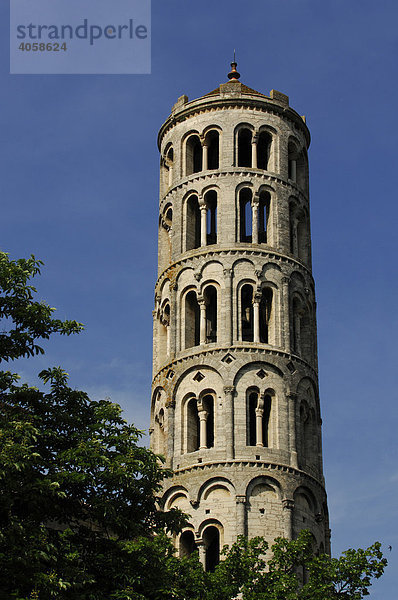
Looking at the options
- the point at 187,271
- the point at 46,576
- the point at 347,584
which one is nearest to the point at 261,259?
the point at 187,271

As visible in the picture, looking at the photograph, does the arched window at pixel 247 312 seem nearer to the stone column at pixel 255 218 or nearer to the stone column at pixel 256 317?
the stone column at pixel 256 317

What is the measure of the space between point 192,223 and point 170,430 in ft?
37.8

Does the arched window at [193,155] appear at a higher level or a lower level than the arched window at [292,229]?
higher

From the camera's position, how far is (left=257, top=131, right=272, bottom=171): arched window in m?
60.2

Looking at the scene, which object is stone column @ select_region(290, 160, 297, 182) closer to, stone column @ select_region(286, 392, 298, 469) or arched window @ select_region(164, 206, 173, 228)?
arched window @ select_region(164, 206, 173, 228)

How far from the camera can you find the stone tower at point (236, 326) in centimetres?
5069

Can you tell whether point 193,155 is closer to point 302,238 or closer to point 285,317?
point 302,238

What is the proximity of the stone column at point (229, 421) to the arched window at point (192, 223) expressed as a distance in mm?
8926

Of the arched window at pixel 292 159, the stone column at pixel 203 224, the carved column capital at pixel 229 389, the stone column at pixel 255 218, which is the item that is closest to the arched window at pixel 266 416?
the carved column capital at pixel 229 389

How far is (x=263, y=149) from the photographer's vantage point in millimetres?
61094

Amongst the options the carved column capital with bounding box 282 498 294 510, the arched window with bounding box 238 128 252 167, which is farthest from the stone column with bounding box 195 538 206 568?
the arched window with bounding box 238 128 252 167

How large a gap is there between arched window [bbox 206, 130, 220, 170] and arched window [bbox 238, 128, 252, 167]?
47.5 inches

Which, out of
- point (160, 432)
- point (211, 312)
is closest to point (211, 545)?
point (160, 432)

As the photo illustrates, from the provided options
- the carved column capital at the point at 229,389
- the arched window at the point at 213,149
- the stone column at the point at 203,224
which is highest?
the arched window at the point at 213,149
